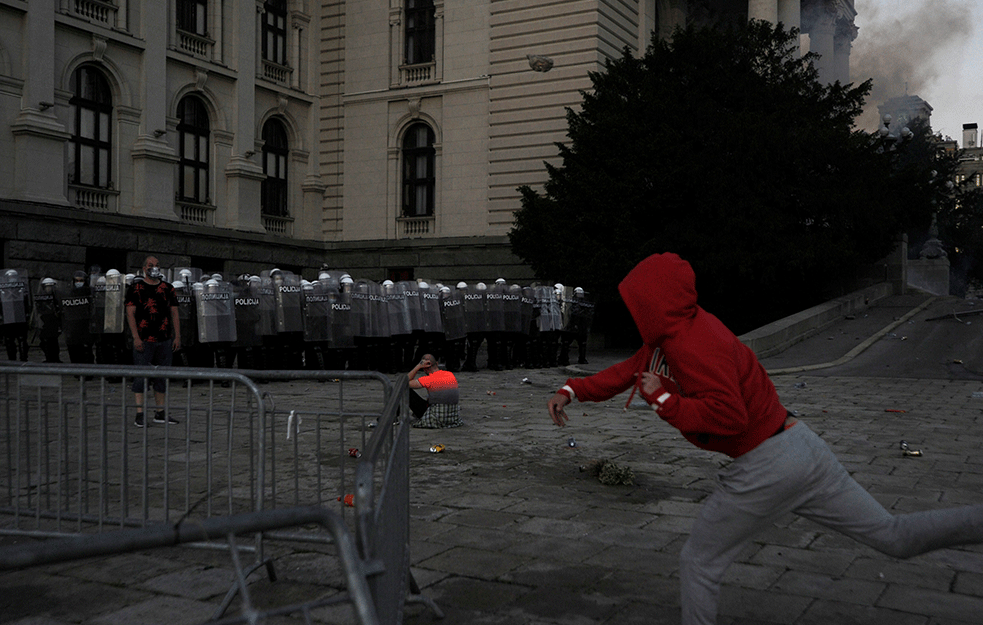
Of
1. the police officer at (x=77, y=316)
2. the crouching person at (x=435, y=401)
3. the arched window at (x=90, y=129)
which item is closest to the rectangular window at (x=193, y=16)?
the arched window at (x=90, y=129)

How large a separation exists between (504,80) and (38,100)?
13803 mm

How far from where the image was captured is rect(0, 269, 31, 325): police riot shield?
51.0 ft

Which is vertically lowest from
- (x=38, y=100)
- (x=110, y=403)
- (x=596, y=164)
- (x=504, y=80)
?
(x=110, y=403)

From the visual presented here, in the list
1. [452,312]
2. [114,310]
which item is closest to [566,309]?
[452,312]

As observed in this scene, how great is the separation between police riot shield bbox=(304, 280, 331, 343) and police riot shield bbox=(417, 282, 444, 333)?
6.19 feet

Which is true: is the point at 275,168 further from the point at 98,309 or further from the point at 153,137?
the point at 98,309

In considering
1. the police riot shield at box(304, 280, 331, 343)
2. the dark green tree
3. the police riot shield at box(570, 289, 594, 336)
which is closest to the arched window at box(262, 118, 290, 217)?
the dark green tree

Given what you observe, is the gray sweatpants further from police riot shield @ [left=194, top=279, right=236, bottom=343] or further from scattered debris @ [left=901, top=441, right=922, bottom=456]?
police riot shield @ [left=194, top=279, right=236, bottom=343]

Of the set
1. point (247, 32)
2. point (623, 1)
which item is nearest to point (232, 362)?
point (247, 32)

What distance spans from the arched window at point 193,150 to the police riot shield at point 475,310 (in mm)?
13292

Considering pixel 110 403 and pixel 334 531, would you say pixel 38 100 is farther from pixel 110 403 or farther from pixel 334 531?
pixel 334 531

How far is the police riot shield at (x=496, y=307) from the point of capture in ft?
56.3

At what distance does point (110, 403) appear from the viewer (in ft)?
16.8

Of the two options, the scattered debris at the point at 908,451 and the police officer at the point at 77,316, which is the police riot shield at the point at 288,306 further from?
the scattered debris at the point at 908,451
